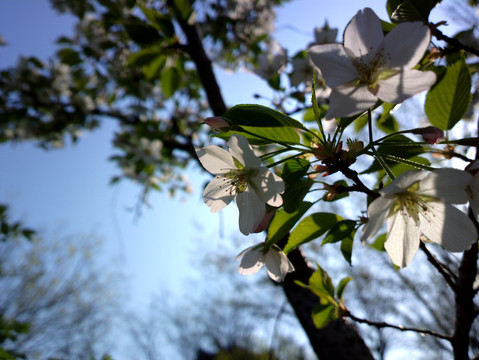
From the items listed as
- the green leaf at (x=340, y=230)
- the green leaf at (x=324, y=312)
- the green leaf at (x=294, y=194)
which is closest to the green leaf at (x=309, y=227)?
the green leaf at (x=340, y=230)

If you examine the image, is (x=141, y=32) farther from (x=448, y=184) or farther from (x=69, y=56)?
(x=448, y=184)

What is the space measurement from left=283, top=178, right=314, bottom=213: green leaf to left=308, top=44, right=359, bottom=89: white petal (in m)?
0.15

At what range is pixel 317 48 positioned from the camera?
43 cm

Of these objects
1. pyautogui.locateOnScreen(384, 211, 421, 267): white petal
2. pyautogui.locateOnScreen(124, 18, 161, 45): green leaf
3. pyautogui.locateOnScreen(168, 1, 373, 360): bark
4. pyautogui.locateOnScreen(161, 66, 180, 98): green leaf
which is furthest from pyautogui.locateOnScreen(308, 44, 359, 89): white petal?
pyautogui.locateOnScreen(161, 66, 180, 98): green leaf

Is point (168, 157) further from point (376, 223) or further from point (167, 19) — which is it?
point (376, 223)

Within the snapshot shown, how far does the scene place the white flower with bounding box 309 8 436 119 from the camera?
1.31ft

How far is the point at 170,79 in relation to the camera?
5.98 ft

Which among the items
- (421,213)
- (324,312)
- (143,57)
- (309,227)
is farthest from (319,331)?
(143,57)

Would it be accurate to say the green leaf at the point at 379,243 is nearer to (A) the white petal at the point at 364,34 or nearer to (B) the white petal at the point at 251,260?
(B) the white petal at the point at 251,260

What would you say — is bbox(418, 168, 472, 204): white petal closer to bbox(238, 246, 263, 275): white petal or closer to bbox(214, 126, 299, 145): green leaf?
bbox(214, 126, 299, 145): green leaf

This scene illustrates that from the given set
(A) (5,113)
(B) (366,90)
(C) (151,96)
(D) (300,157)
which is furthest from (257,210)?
(A) (5,113)

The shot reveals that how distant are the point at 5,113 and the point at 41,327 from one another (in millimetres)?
6803

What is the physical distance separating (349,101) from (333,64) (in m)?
0.06

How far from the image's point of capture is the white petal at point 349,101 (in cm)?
39
